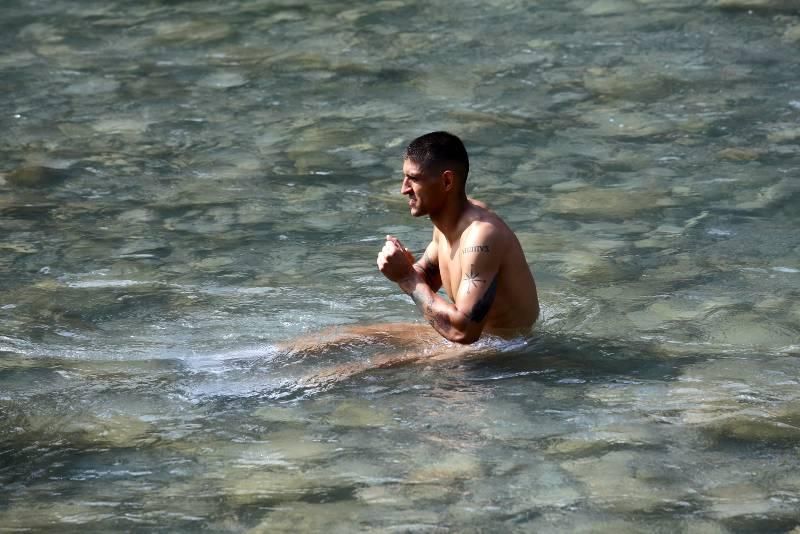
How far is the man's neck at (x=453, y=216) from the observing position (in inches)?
222

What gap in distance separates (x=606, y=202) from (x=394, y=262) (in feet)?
9.49

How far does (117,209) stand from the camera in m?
8.27

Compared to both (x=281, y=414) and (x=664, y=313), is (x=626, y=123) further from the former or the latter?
(x=281, y=414)

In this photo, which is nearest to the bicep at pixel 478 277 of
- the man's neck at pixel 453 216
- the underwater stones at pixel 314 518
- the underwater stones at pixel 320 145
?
the man's neck at pixel 453 216

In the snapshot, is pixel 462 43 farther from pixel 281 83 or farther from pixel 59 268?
pixel 59 268

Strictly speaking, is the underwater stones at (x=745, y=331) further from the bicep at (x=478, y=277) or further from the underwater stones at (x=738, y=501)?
the underwater stones at (x=738, y=501)

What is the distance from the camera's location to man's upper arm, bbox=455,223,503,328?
18.1 feet

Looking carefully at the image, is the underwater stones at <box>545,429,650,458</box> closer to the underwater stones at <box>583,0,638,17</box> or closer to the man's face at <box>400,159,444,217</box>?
the man's face at <box>400,159,444,217</box>

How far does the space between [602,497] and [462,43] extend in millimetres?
7102

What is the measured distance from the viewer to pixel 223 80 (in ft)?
35.0

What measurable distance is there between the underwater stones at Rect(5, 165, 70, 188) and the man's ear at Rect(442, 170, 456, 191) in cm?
390

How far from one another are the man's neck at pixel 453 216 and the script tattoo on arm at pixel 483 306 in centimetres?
27

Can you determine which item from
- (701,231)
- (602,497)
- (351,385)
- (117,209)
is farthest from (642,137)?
(602,497)

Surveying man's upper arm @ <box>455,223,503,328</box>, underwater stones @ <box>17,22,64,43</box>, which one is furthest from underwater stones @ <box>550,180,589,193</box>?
underwater stones @ <box>17,22,64,43</box>
